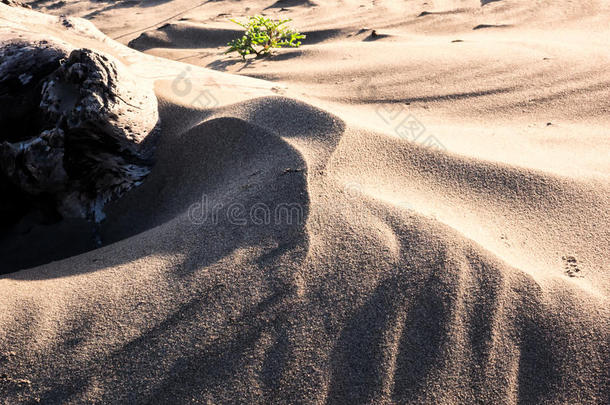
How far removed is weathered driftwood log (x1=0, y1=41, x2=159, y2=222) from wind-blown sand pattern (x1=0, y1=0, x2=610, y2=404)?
121 mm

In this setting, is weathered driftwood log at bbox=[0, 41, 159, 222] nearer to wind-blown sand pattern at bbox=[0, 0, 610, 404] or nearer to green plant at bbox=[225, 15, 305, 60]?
wind-blown sand pattern at bbox=[0, 0, 610, 404]

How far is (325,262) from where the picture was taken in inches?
59.4

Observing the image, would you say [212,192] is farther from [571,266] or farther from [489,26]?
[489,26]

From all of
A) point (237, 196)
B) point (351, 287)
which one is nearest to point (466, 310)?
point (351, 287)

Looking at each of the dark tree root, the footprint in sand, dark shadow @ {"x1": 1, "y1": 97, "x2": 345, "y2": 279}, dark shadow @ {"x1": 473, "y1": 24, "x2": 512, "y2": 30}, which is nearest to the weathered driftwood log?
the dark tree root

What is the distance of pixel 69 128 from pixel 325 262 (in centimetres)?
132

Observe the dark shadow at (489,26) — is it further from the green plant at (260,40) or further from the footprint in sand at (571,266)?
the footprint in sand at (571,266)

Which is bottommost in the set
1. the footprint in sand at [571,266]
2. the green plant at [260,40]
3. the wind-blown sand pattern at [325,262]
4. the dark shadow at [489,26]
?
the footprint in sand at [571,266]

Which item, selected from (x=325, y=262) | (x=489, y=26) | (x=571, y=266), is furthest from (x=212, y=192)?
(x=489, y=26)

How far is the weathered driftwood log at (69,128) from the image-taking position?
195 cm

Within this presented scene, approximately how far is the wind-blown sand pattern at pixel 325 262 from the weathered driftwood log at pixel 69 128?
0.12m

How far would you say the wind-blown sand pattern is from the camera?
129cm

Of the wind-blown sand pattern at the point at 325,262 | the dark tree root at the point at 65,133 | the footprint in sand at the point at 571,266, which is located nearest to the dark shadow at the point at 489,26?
the wind-blown sand pattern at the point at 325,262

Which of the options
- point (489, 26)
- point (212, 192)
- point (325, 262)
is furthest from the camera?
point (489, 26)
